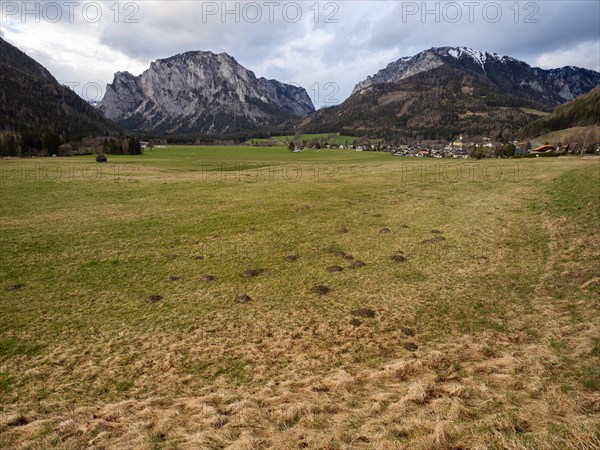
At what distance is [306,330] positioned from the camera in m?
13.4

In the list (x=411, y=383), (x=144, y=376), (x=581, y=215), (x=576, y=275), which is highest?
(x=581, y=215)

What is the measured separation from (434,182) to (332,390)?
46.1 metres

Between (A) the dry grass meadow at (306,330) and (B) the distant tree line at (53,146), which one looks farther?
(B) the distant tree line at (53,146)

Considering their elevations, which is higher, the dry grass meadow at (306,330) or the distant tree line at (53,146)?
the distant tree line at (53,146)

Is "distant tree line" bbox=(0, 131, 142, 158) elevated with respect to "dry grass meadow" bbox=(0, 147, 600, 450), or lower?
elevated

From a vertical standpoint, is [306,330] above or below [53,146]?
below

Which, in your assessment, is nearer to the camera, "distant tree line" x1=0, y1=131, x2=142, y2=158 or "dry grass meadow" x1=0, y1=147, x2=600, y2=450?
"dry grass meadow" x1=0, y1=147, x2=600, y2=450

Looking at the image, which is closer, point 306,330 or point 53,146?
point 306,330

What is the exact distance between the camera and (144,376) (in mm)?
10812

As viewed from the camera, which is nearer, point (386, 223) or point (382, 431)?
point (382, 431)

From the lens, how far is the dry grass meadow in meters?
7.73

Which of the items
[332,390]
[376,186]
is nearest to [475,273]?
[332,390]

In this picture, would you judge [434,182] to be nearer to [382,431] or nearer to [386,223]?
[386,223]

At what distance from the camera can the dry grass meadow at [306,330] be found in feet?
25.3
